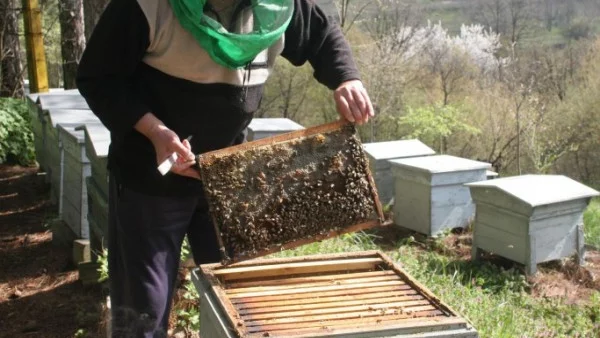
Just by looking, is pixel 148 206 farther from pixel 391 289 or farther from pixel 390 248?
pixel 390 248

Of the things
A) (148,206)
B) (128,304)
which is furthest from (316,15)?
(128,304)

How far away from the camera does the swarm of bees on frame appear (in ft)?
7.01

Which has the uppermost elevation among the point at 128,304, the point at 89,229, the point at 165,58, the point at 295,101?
the point at 165,58

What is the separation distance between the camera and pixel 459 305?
3.88 m

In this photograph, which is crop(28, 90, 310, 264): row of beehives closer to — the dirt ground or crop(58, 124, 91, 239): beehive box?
crop(58, 124, 91, 239): beehive box

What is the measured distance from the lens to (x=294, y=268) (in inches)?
90.6

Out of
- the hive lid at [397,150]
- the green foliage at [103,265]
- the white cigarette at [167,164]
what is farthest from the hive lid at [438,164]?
the white cigarette at [167,164]

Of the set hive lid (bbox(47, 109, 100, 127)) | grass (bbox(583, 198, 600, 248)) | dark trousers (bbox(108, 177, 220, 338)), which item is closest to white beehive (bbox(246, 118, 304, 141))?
hive lid (bbox(47, 109, 100, 127))

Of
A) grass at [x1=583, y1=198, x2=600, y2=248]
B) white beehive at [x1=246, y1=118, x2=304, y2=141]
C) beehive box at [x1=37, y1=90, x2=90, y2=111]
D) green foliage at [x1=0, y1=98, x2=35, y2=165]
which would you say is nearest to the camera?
beehive box at [x1=37, y1=90, x2=90, y2=111]

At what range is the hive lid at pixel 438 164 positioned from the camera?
21.1 feet

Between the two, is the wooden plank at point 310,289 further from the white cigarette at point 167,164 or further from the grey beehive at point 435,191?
the grey beehive at point 435,191

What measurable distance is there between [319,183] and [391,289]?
1.33 feet

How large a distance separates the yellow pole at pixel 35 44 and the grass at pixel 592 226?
675cm

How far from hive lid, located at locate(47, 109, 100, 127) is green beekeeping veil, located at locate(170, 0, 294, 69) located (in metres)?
3.04
